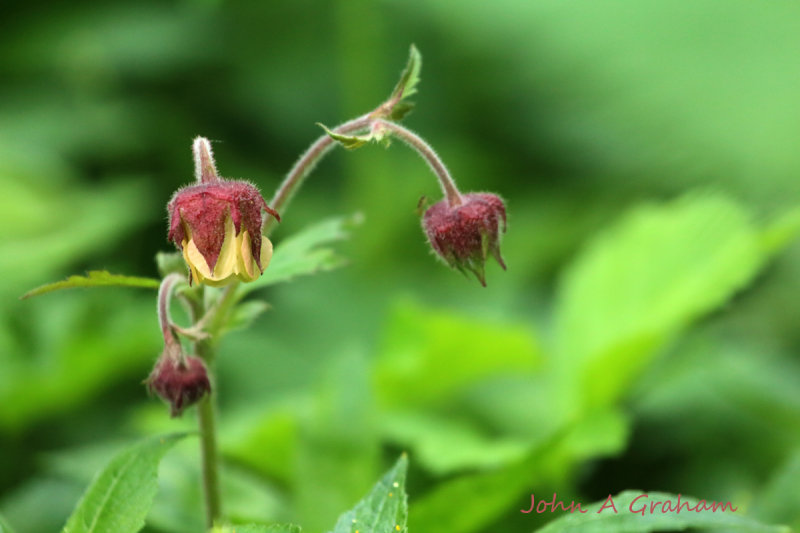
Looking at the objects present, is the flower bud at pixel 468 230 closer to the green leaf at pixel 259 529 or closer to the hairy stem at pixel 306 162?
the hairy stem at pixel 306 162

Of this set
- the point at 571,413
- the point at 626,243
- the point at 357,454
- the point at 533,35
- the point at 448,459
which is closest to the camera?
the point at 357,454

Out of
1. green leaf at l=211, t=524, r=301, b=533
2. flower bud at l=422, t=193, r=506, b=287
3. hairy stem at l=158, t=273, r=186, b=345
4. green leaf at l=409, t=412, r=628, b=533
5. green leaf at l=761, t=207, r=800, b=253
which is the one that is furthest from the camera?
green leaf at l=761, t=207, r=800, b=253

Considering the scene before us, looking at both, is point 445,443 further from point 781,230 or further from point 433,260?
point 433,260

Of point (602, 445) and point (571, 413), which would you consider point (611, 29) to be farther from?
point (602, 445)

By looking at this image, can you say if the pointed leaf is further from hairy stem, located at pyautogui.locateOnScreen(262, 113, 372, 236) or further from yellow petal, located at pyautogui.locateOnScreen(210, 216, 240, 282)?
yellow petal, located at pyautogui.locateOnScreen(210, 216, 240, 282)

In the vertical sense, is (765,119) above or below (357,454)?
above

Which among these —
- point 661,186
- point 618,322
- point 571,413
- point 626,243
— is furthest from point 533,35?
point 571,413

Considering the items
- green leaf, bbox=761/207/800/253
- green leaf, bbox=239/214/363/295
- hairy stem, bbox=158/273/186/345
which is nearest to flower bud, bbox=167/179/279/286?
hairy stem, bbox=158/273/186/345
